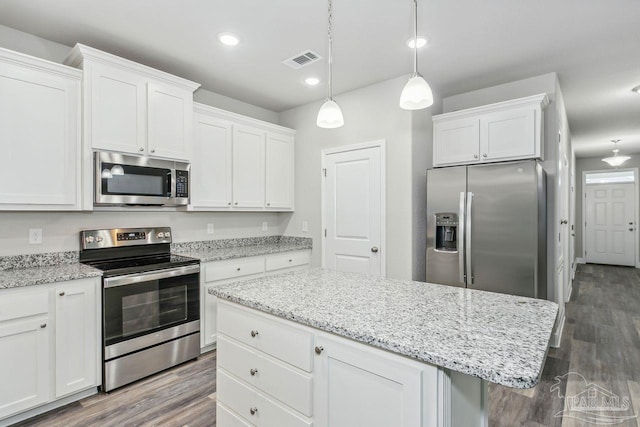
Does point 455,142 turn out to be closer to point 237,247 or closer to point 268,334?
point 237,247

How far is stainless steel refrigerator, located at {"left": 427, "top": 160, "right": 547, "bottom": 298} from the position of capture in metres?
2.87

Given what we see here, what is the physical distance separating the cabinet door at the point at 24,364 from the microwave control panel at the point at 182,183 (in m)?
1.38

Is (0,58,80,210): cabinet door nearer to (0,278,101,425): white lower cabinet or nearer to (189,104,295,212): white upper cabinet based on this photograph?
(0,278,101,425): white lower cabinet

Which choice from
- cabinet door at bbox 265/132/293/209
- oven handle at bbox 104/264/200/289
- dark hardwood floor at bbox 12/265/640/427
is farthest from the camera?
cabinet door at bbox 265/132/293/209

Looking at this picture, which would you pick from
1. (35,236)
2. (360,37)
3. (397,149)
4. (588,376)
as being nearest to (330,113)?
(360,37)

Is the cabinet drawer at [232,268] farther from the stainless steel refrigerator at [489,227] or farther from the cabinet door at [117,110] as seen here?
the stainless steel refrigerator at [489,227]

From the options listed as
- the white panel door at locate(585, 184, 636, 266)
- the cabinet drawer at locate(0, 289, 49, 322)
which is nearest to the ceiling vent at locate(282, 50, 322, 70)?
the cabinet drawer at locate(0, 289, 49, 322)

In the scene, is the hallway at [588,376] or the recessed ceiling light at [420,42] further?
the recessed ceiling light at [420,42]

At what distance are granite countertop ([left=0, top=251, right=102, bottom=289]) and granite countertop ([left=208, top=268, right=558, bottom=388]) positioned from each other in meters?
1.18

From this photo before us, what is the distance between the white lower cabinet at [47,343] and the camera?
2055 mm

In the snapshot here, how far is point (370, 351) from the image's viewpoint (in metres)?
1.22

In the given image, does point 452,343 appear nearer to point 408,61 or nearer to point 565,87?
point 408,61

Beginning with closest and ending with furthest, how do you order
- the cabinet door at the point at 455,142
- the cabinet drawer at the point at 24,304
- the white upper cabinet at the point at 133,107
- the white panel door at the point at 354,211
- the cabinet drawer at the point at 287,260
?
the cabinet drawer at the point at 24,304
the white upper cabinet at the point at 133,107
the cabinet door at the point at 455,142
the white panel door at the point at 354,211
the cabinet drawer at the point at 287,260

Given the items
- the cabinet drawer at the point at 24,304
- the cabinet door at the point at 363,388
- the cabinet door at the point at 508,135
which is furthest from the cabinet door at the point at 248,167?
the cabinet door at the point at 363,388
